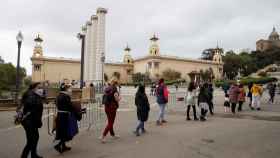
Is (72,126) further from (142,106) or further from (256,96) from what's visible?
(256,96)

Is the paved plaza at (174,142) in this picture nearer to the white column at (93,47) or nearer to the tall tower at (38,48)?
the white column at (93,47)

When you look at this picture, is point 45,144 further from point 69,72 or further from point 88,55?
point 69,72

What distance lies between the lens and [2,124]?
13.3 m

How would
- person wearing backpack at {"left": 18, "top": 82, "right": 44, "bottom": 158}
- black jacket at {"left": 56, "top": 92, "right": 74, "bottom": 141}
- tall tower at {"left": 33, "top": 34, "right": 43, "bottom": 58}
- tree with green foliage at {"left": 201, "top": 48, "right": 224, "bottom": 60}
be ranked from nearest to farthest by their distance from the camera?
1. person wearing backpack at {"left": 18, "top": 82, "right": 44, "bottom": 158}
2. black jacket at {"left": 56, "top": 92, "right": 74, "bottom": 141}
3. tall tower at {"left": 33, "top": 34, "right": 43, "bottom": 58}
4. tree with green foliage at {"left": 201, "top": 48, "right": 224, "bottom": 60}

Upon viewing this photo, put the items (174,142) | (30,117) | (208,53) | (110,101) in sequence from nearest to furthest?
(30,117) < (174,142) < (110,101) < (208,53)

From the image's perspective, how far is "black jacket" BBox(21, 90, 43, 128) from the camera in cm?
654

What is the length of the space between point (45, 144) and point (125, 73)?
95571mm

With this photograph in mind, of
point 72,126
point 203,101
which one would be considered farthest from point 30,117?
point 203,101

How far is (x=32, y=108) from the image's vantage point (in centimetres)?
657

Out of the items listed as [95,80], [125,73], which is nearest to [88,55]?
[95,80]

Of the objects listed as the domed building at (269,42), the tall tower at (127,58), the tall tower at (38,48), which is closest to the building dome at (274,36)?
the domed building at (269,42)

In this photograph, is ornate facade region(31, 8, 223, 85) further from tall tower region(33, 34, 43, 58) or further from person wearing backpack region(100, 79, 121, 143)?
person wearing backpack region(100, 79, 121, 143)

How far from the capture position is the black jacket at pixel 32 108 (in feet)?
21.5

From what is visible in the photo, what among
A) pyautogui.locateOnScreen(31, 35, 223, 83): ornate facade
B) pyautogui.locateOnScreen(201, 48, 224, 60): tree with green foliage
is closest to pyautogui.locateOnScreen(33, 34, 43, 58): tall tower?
pyautogui.locateOnScreen(31, 35, 223, 83): ornate facade
